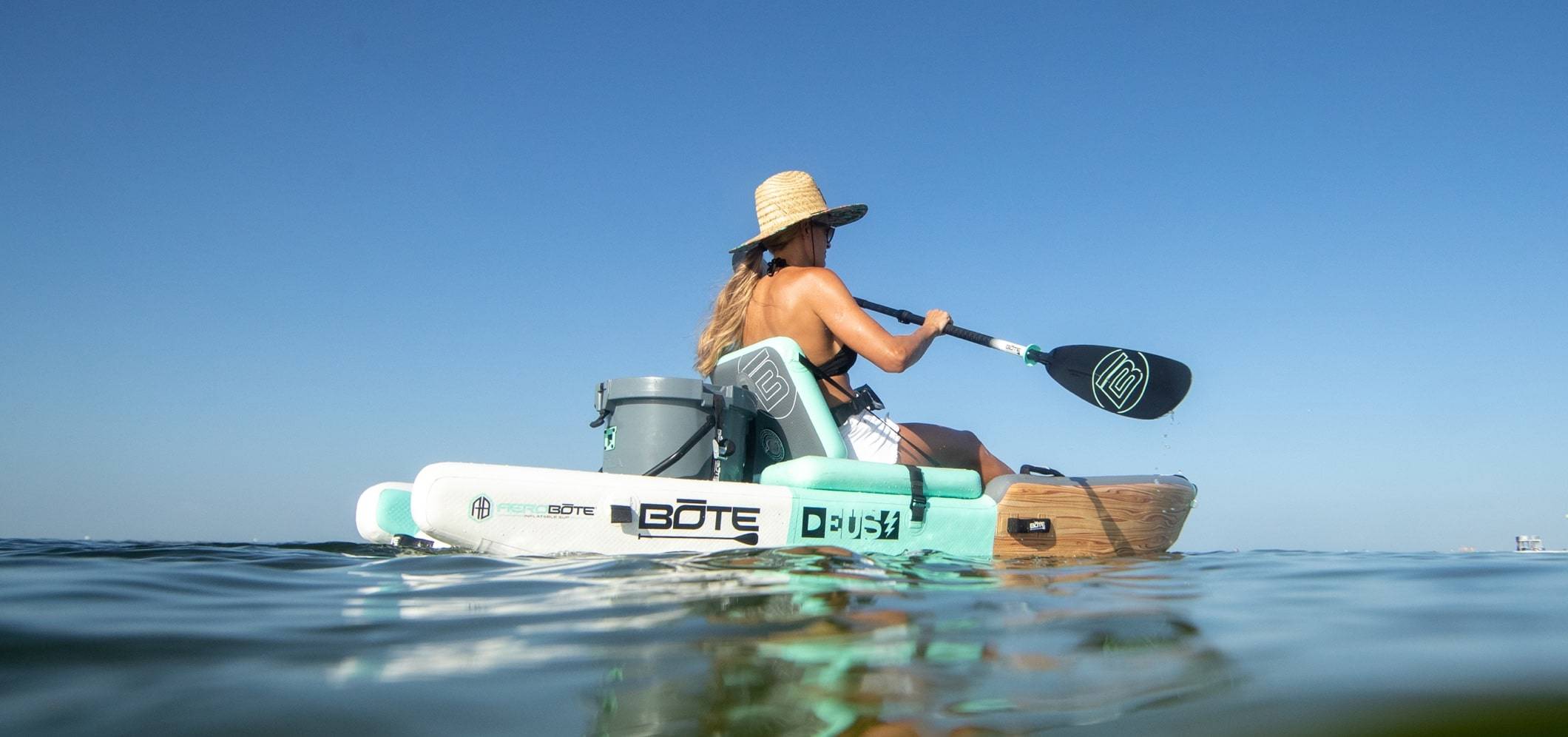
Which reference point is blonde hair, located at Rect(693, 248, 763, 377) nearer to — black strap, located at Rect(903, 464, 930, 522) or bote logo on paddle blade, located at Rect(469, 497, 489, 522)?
black strap, located at Rect(903, 464, 930, 522)

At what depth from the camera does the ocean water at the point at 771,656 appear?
109cm

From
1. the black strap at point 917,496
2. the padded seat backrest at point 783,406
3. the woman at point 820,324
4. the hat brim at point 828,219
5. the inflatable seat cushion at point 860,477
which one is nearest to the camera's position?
the inflatable seat cushion at point 860,477

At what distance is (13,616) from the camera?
1791mm

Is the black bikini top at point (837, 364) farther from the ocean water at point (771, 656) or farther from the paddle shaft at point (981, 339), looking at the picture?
the ocean water at point (771, 656)

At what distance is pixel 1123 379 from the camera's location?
5273 mm

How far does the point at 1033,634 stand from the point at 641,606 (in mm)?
852

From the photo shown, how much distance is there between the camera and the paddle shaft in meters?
5.39

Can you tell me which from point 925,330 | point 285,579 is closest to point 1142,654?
point 285,579

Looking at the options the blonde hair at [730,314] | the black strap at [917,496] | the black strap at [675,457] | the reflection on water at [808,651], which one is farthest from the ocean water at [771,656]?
the blonde hair at [730,314]

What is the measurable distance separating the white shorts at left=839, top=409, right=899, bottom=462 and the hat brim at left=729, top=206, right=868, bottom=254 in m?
1.10

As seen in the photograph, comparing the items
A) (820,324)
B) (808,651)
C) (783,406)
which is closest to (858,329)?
(820,324)

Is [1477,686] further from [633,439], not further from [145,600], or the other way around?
[633,439]

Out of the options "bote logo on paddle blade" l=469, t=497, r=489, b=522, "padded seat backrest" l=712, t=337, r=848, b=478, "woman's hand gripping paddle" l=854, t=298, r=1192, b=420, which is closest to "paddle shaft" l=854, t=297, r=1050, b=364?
"woman's hand gripping paddle" l=854, t=298, r=1192, b=420

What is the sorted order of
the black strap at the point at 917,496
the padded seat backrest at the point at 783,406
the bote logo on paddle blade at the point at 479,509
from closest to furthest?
1. the bote logo on paddle blade at the point at 479,509
2. the black strap at the point at 917,496
3. the padded seat backrest at the point at 783,406
